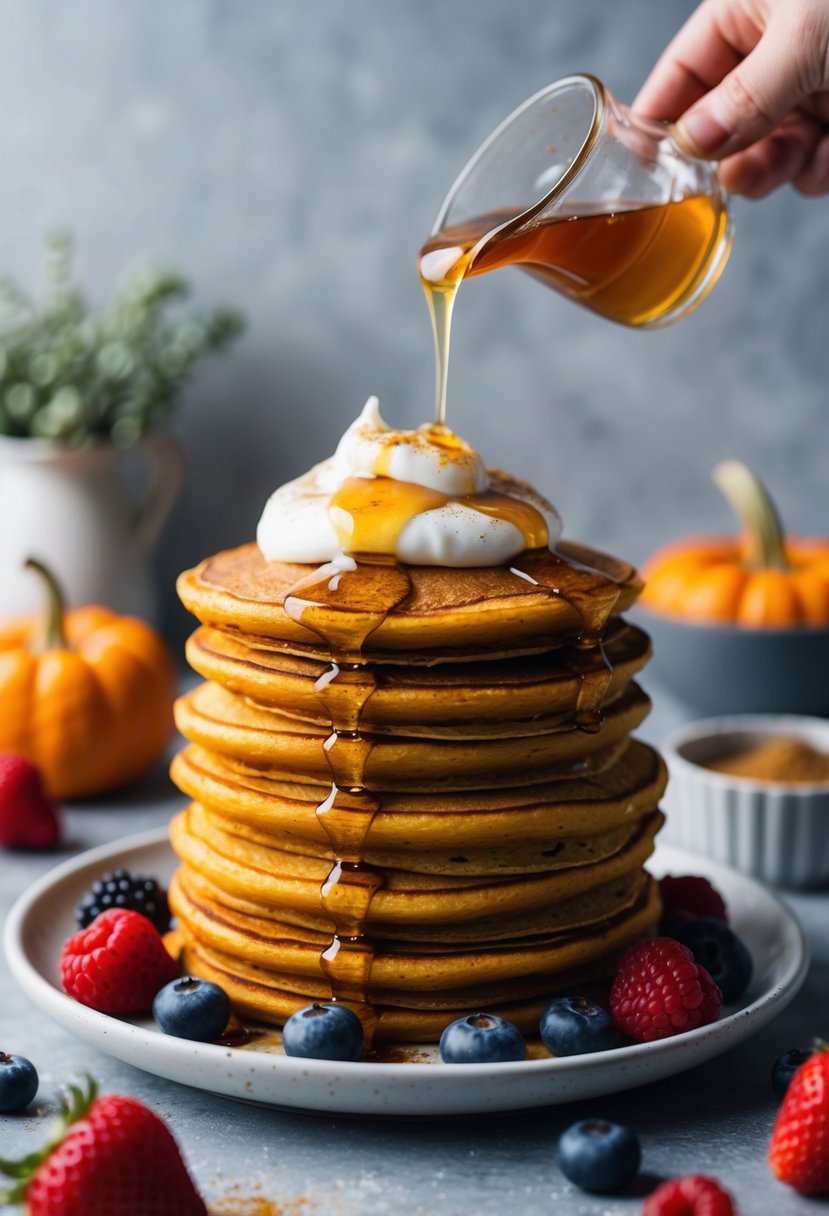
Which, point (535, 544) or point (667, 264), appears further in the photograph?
point (667, 264)

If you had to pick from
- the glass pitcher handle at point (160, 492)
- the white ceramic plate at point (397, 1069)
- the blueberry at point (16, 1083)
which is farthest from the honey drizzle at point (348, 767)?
the glass pitcher handle at point (160, 492)

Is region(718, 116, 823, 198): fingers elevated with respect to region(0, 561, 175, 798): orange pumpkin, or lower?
elevated

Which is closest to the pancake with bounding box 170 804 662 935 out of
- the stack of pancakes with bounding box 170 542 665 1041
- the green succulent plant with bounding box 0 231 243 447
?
the stack of pancakes with bounding box 170 542 665 1041

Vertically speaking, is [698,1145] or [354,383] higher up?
[354,383]

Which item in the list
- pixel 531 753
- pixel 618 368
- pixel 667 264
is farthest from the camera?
pixel 618 368

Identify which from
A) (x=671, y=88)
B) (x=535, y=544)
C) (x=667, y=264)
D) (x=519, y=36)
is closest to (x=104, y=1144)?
(x=535, y=544)

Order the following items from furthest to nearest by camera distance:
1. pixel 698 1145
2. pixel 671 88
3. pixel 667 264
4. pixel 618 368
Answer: pixel 618 368, pixel 671 88, pixel 667 264, pixel 698 1145

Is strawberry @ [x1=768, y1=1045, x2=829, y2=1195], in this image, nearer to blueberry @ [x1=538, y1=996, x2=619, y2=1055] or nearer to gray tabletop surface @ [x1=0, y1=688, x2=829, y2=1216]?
gray tabletop surface @ [x1=0, y1=688, x2=829, y2=1216]

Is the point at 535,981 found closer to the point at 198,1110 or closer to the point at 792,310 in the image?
the point at 198,1110

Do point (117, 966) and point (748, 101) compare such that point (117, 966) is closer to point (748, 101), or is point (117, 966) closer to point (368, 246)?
point (748, 101)
